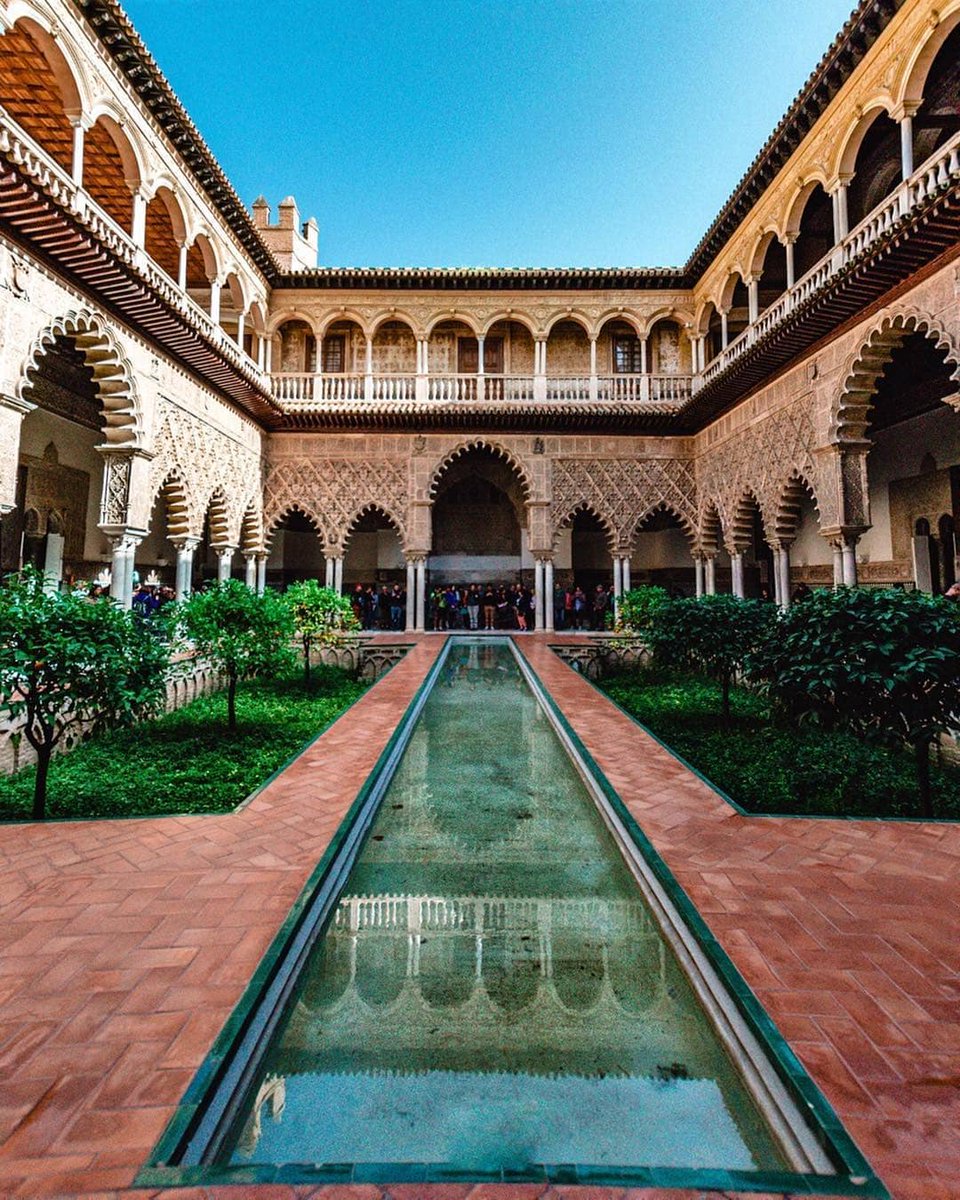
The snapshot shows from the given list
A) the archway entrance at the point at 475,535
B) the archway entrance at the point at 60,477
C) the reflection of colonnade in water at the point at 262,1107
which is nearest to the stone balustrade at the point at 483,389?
the archway entrance at the point at 475,535

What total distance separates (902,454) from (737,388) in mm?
3403

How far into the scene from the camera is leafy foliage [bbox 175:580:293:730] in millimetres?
6488

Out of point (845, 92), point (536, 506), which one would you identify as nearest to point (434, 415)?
point (536, 506)

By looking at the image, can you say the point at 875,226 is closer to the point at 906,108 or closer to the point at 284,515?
the point at 906,108

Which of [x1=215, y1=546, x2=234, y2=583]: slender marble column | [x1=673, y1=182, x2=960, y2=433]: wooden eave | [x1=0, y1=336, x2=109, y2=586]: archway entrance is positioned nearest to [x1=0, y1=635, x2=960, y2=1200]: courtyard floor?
[x1=673, y1=182, x2=960, y2=433]: wooden eave

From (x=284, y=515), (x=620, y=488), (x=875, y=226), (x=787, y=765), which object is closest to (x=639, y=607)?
(x=787, y=765)

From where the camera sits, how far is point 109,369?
8.96 m

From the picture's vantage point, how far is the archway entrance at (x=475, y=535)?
18812mm

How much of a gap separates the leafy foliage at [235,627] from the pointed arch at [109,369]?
162 inches

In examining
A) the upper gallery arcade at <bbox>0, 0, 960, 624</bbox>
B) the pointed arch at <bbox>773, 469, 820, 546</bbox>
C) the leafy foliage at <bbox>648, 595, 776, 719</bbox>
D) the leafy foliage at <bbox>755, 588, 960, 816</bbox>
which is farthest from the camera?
the pointed arch at <bbox>773, 469, 820, 546</bbox>

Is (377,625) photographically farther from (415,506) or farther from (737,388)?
(737,388)

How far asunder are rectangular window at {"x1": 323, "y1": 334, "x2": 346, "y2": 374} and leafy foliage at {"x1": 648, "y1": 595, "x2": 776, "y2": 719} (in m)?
12.7

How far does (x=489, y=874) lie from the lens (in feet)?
9.60

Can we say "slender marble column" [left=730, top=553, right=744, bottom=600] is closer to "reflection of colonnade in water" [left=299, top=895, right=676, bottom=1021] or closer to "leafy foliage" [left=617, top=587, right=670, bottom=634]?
"leafy foliage" [left=617, top=587, right=670, bottom=634]
